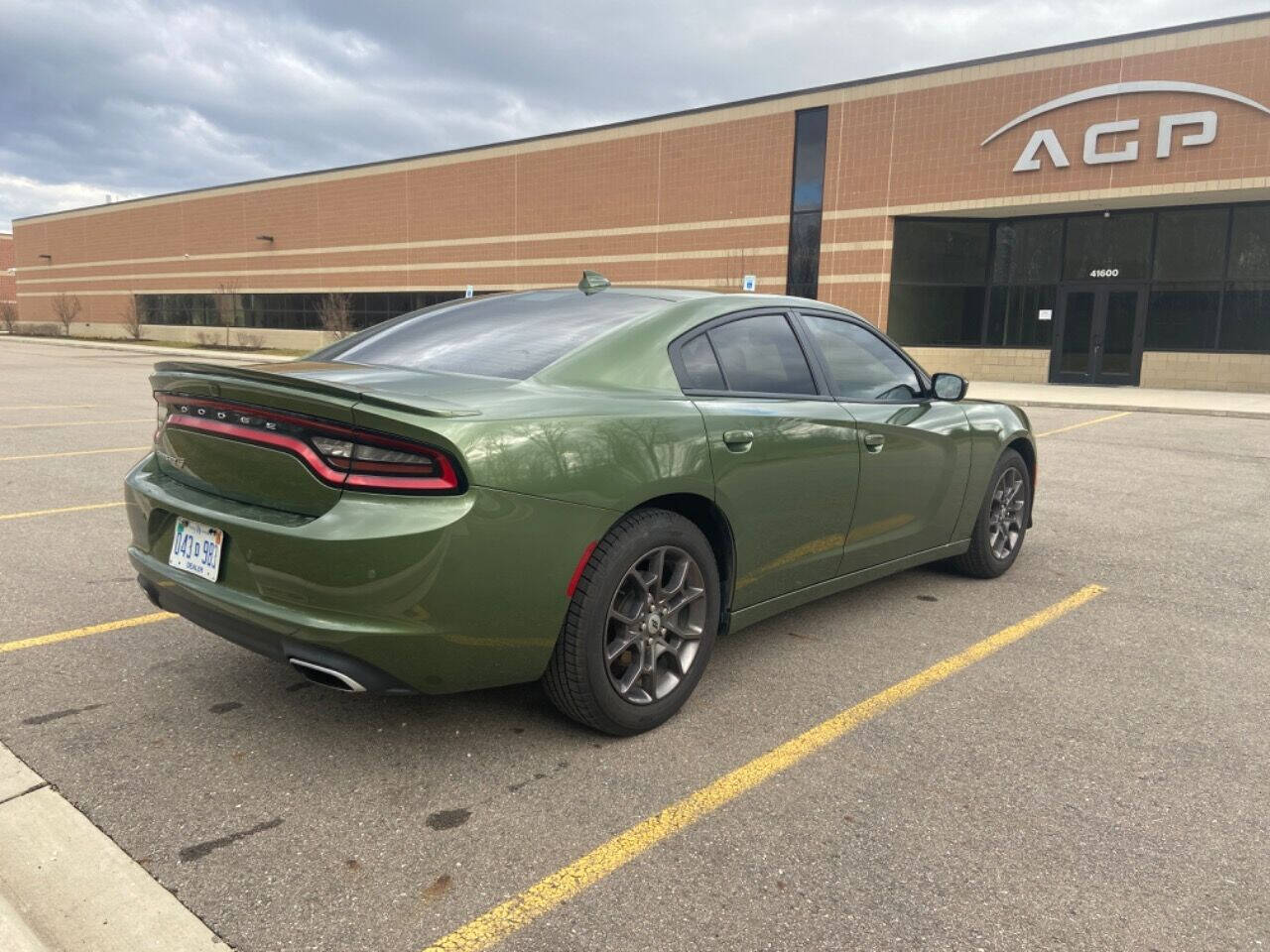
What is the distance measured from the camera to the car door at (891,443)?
158 inches

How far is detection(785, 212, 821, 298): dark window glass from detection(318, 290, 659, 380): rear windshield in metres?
25.0

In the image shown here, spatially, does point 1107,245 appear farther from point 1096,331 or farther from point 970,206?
point 970,206

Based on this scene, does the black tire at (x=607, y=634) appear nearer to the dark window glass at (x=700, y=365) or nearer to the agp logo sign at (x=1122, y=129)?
the dark window glass at (x=700, y=365)

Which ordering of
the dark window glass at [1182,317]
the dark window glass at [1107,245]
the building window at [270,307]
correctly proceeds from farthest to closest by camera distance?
the building window at [270,307] < the dark window glass at [1107,245] < the dark window glass at [1182,317]

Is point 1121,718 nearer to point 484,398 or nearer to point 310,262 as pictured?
point 484,398

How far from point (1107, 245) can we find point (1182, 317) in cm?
271

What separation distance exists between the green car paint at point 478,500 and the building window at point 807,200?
81.8ft

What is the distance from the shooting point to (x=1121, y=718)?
10.9 feet

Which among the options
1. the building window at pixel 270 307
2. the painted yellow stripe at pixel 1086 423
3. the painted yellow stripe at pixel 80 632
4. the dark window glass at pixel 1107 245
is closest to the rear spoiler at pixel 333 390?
the painted yellow stripe at pixel 80 632

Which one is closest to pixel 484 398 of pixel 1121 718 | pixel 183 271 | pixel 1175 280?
pixel 1121 718

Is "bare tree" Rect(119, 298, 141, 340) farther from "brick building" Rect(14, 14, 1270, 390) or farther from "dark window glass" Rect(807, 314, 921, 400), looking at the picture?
"dark window glass" Rect(807, 314, 921, 400)

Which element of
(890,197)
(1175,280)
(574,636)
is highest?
(890,197)

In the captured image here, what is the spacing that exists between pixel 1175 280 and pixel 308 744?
26.0m

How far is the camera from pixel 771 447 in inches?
135
